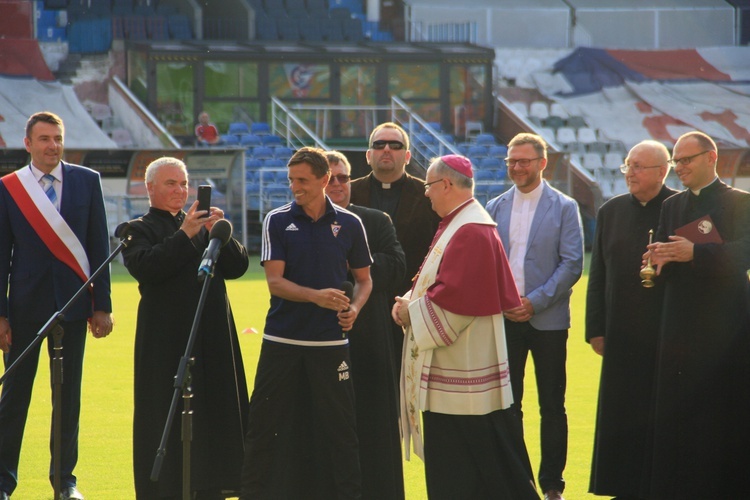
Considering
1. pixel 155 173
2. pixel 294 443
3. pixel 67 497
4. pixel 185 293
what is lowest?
pixel 67 497

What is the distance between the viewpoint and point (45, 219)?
6.64m

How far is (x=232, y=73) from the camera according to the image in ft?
108

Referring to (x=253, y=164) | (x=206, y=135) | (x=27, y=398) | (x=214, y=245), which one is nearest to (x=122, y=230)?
(x=214, y=245)

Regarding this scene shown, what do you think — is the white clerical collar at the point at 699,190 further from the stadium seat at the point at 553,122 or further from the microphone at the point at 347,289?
the stadium seat at the point at 553,122

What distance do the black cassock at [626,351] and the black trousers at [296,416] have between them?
177 centimetres

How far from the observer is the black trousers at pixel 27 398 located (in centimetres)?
653

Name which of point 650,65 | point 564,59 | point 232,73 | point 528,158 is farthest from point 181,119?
point 528,158

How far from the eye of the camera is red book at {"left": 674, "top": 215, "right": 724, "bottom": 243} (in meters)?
6.39

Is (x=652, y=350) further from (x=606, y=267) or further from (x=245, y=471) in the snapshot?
(x=245, y=471)

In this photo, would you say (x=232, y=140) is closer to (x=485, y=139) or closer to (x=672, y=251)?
(x=485, y=139)

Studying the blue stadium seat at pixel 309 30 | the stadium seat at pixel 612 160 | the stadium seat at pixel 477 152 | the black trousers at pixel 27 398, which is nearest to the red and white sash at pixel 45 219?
the black trousers at pixel 27 398

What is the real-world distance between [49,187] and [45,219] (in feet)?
0.73

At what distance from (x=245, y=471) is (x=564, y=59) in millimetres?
35300

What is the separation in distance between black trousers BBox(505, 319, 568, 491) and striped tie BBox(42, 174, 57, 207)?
9.23 ft
